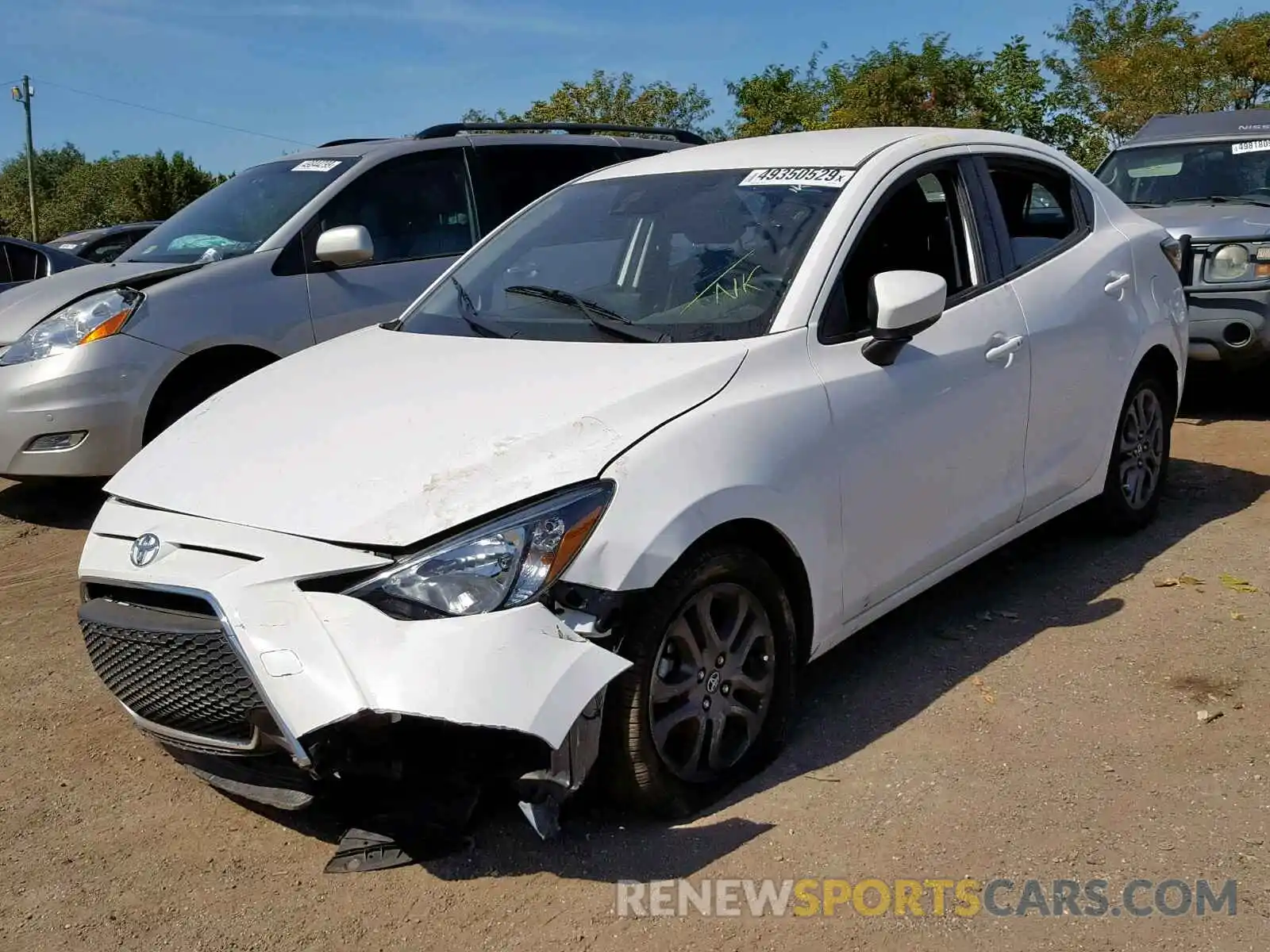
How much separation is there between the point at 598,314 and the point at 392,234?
340 cm

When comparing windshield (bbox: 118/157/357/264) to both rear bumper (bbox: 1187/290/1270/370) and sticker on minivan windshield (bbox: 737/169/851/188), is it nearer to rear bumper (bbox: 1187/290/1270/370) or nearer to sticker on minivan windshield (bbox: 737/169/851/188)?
sticker on minivan windshield (bbox: 737/169/851/188)

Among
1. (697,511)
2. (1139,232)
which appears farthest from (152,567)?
(1139,232)

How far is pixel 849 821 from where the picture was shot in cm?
331

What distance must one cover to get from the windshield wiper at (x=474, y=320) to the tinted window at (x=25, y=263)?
7.50 m

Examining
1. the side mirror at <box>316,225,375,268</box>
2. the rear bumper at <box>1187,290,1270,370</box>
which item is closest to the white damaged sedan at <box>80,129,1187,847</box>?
the side mirror at <box>316,225,375,268</box>

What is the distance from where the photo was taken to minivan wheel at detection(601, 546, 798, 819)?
3105 millimetres

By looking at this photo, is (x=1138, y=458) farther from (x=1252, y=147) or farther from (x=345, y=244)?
(x=1252, y=147)

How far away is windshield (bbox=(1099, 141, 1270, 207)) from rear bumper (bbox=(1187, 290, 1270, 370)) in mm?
1017

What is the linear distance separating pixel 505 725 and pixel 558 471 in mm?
635

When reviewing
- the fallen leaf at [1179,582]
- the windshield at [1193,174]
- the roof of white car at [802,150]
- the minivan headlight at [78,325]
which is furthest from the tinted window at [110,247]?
the fallen leaf at [1179,582]

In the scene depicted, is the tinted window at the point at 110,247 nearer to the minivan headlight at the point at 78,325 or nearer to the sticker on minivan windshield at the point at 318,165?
the sticker on minivan windshield at the point at 318,165

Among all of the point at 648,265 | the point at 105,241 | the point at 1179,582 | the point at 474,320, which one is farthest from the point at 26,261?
the point at 1179,582

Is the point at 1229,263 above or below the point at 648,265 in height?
below

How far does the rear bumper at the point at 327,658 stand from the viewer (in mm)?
2752
